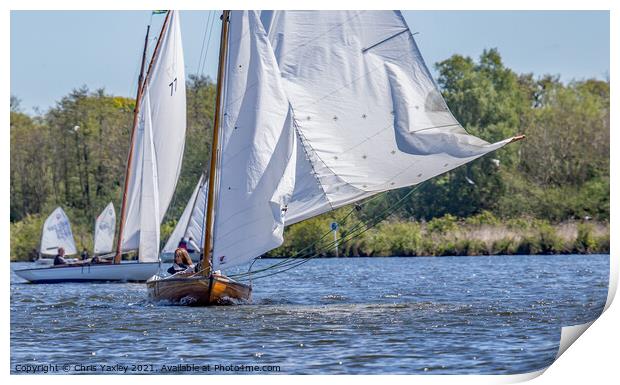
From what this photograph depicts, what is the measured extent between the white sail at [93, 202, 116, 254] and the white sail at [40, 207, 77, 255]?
139 inches

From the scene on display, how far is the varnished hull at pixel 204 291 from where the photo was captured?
24.2 m

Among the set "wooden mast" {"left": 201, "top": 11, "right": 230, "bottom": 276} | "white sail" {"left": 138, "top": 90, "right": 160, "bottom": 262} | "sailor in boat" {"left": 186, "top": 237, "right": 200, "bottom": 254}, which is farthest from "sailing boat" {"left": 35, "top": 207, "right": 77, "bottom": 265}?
"wooden mast" {"left": 201, "top": 11, "right": 230, "bottom": 276}

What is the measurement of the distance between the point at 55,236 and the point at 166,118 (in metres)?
11.5

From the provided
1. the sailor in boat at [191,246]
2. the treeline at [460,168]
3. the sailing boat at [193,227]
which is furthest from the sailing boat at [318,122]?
the treeline at [460,168]

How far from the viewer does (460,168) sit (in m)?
63.2

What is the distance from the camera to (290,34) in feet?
76.2

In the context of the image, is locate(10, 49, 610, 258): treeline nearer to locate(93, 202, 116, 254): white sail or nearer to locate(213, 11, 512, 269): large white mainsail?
locate(93, 202, 116, 254): white sail

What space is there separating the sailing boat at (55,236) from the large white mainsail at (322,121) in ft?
76.6

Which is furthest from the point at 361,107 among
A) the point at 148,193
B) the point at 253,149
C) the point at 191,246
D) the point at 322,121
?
the point at 191,246

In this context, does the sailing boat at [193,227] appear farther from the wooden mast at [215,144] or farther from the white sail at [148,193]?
the wooden mast at [215,144]

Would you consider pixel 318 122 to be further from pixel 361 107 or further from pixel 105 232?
pixel 105 232

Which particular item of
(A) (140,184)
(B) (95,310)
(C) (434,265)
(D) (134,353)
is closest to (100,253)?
(A) (140,184)

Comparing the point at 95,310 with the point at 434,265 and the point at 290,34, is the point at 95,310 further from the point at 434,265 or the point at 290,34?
the point at 434,265
